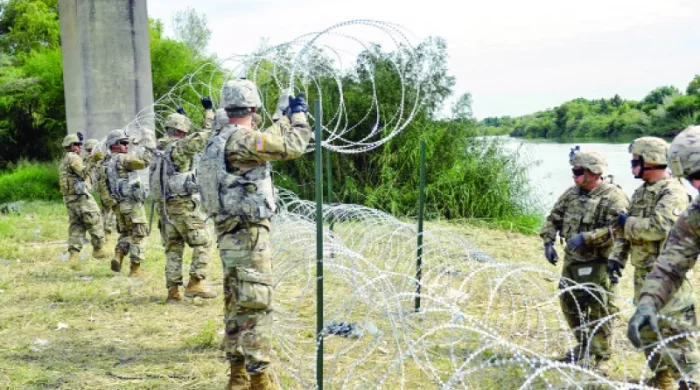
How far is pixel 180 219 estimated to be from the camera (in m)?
6.23

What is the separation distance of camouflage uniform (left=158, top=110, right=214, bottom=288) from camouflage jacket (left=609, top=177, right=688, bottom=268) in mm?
3692

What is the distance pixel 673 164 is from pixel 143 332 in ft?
14.8

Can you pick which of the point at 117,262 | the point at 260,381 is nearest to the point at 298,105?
the point at 260,381

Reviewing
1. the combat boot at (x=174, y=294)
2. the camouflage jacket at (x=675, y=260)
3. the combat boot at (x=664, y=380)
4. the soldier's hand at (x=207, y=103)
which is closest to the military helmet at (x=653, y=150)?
the camouflage jacket at (x=675, y=260)

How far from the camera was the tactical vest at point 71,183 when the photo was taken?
28.3 feet

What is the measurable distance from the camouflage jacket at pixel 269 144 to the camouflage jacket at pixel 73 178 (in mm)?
5292

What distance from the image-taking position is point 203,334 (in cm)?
528

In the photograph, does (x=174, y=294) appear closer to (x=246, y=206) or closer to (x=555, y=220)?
(x=246, y=206)

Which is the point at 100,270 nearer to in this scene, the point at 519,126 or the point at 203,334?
the point at 203,334

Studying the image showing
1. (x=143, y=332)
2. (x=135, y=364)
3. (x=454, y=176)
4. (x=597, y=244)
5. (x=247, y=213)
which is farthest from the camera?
(x=454, y=176)

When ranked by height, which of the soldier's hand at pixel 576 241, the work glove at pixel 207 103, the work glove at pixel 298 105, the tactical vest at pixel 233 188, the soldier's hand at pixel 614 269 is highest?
the work glove at pixel 207 103

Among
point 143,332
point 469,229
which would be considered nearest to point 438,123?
point 469,229

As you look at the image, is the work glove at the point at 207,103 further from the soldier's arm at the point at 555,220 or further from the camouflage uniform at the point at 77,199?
the camouflage uniform at the point at 77,199

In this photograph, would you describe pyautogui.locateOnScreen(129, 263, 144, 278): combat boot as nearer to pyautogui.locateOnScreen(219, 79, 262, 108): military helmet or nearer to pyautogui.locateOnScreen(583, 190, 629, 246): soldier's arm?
pyautogui.locateOnScreen(219, 79, 262, 108): military helmet
